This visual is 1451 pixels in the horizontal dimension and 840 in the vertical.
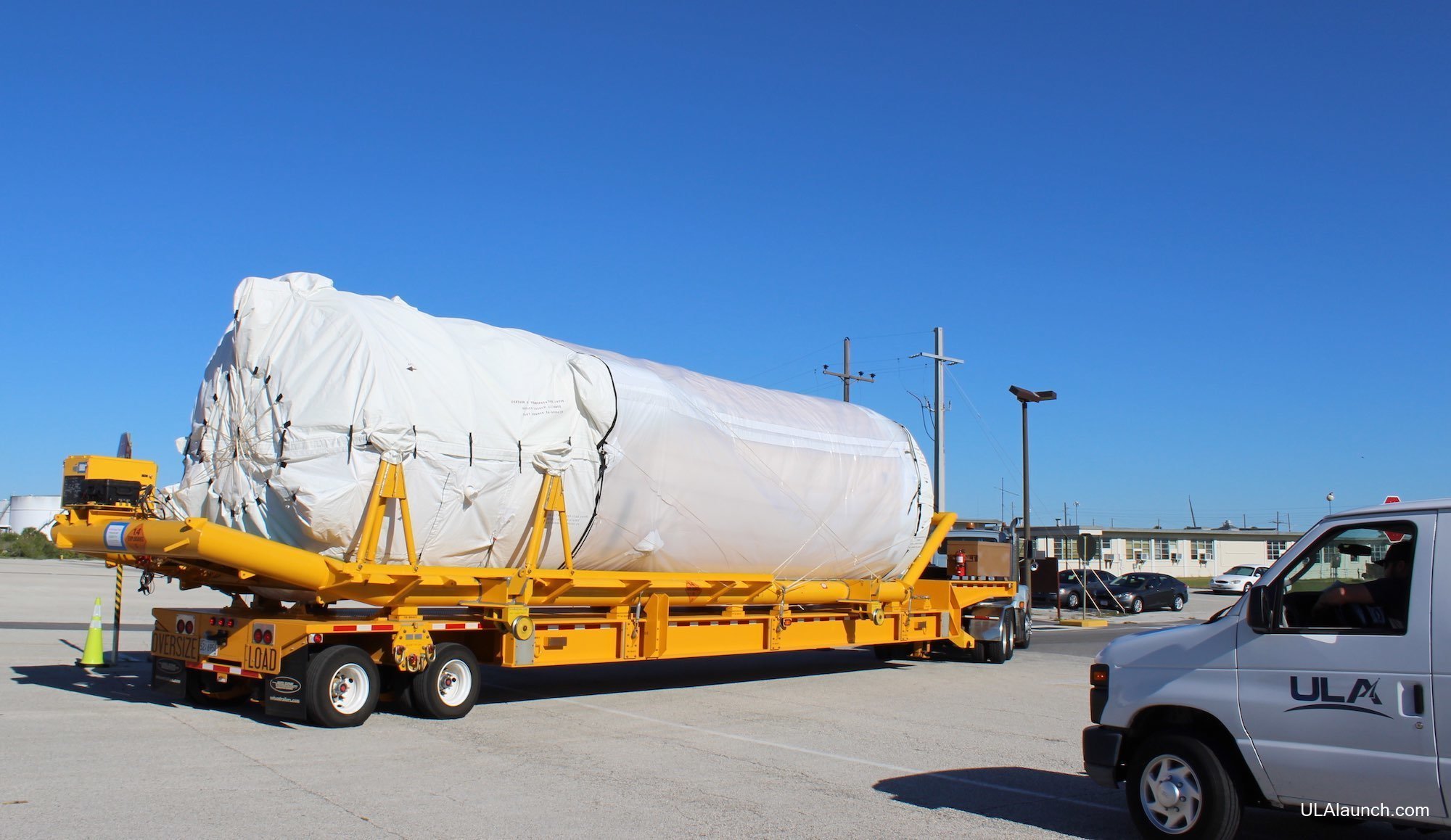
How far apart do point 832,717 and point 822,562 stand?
381 cm

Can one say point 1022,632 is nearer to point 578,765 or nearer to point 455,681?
point 455,681

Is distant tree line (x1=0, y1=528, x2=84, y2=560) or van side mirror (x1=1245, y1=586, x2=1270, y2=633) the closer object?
van side mirror (x1=1245, y1=586, x2=1270, y2=633)

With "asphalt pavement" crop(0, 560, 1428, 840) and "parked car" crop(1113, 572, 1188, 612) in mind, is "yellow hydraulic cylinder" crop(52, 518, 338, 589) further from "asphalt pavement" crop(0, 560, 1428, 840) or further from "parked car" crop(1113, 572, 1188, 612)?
"parked car" crop(1113, 572, 1188, 612)

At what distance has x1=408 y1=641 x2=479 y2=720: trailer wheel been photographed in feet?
38.1

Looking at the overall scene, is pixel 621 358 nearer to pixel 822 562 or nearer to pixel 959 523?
pixel 822 562

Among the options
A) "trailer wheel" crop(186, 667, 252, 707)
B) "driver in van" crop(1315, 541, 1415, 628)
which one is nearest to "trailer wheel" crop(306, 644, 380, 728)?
"trailer wheel" crop(186, 667, 252, 707)

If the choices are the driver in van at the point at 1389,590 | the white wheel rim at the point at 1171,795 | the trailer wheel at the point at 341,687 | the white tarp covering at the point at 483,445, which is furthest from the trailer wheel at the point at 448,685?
the driver in van at the point at 1389,590

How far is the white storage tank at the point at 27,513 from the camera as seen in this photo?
2965 inches

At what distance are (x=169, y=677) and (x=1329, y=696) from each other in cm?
1076

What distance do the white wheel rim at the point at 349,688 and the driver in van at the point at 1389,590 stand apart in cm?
843

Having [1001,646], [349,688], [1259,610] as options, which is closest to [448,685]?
[349,688]

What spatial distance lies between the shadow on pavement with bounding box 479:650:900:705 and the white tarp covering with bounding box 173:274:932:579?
1884 millimetres

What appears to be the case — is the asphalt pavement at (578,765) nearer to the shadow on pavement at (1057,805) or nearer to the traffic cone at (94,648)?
the shadow on pavement at (1057,805)

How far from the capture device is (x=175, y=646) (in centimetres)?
1202
